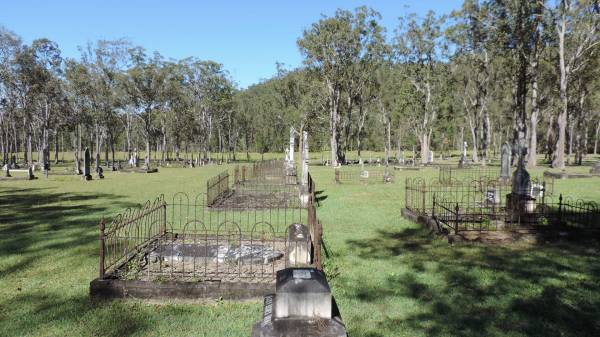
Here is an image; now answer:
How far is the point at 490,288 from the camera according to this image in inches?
268

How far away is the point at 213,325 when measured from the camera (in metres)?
5.52

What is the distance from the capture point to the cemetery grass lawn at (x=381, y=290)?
214 inches

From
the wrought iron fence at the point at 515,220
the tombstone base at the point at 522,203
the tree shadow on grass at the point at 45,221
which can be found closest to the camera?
the tree shadow on grass at the point at 45,221

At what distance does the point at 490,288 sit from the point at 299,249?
3484 mm

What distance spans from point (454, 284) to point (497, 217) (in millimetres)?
5970

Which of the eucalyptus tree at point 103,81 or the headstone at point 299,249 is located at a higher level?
the eucalyptus tree at point 103,81

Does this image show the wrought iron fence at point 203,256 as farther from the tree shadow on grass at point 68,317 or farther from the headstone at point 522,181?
the headstone at point 522,181

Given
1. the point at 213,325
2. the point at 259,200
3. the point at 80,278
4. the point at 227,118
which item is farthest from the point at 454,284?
the point at 227,118

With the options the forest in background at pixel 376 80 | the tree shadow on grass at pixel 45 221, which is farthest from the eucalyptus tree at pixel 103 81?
the tree shadow on grass at pixel 45 221

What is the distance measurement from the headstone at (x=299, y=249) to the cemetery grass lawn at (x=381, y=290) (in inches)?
20.0

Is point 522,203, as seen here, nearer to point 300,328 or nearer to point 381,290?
point 381,290

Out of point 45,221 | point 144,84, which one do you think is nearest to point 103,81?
point 144,84

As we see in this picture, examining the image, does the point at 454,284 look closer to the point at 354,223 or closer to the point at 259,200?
the point at 354,223

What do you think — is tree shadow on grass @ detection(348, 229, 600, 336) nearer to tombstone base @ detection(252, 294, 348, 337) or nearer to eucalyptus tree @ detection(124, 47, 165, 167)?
tombstone base @ detection(252, 294, 348, 337)
